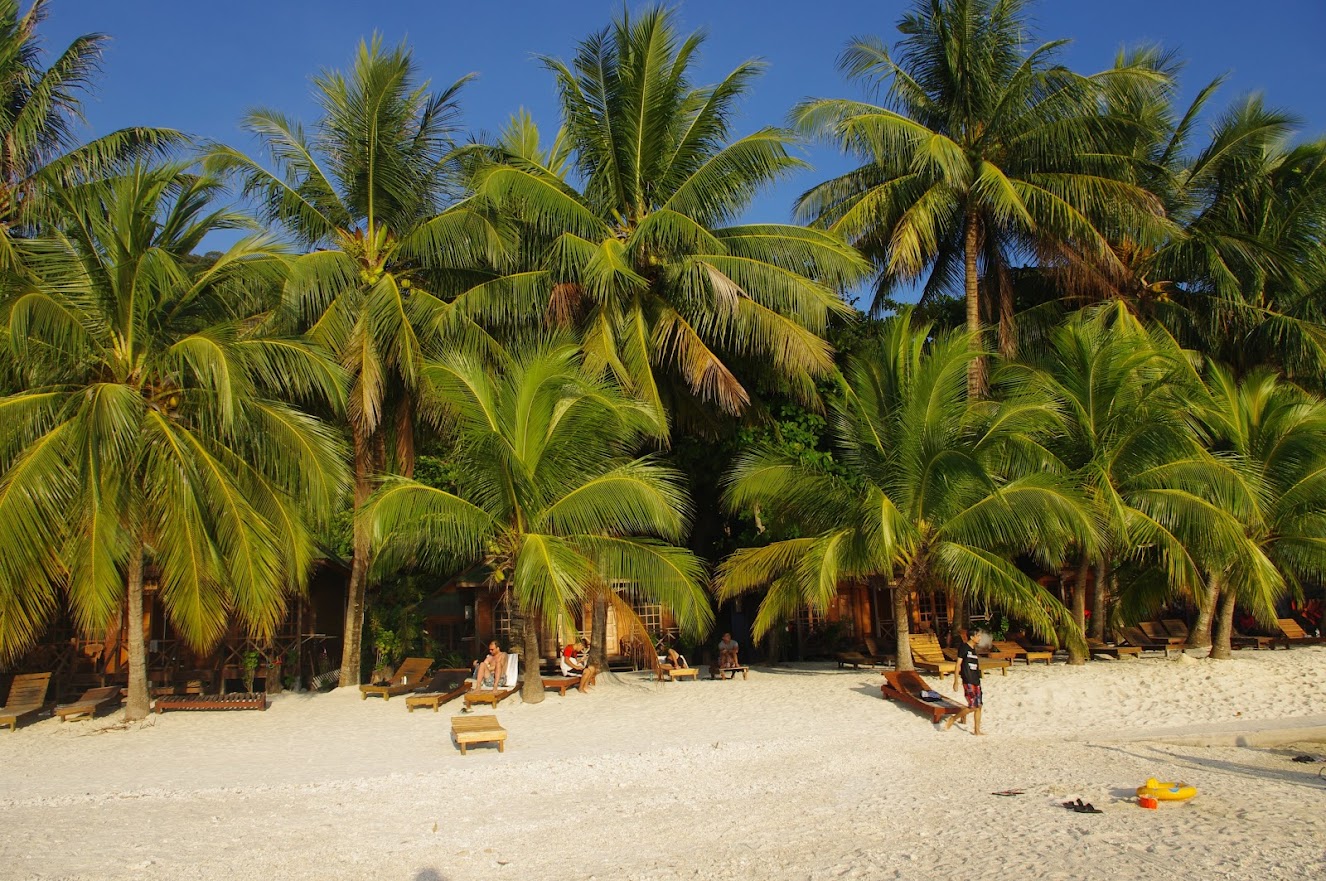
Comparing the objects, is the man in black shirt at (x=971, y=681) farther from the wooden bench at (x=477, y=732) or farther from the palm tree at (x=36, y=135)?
the palm tree at (x=36, y=135)

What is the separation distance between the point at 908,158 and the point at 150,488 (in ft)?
46.3

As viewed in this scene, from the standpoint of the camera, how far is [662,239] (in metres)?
16.5

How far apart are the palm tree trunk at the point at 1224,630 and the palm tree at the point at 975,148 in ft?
18.5

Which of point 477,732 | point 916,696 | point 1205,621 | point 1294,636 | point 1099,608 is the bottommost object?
point 477,732

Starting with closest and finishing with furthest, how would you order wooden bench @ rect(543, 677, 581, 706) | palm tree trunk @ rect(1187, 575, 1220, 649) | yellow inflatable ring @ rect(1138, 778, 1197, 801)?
yellow inflatable ring @ rect(1138, 778, 1197, 801)
wooden bench @ rect(543, 677, 581, 706)
palm tree trunk @ rect(1187, 575, 1220, 649)

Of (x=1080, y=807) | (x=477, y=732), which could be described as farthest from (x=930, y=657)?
(x=477, y=732)

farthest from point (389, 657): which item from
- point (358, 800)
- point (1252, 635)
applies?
point (1252, 635)

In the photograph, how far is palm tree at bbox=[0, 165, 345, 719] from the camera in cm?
1195

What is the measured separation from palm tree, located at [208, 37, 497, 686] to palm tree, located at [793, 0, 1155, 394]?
269 inches

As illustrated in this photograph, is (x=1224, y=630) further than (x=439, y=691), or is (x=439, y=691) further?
(x=1224, y=630)

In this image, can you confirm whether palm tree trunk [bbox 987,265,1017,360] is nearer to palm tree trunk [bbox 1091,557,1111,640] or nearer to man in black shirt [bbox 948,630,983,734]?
palm tree trunk [bbox 1091,557,1111,640]

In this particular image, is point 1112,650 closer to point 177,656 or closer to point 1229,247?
point 1229,247

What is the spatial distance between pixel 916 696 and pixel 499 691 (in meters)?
5.72

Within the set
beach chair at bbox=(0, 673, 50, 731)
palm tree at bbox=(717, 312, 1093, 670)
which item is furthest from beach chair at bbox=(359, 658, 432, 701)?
palm tree at bbox=(717, 312, 1093, 670)
